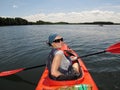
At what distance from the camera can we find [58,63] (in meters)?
4.04

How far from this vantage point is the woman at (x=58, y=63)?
4.04 meters

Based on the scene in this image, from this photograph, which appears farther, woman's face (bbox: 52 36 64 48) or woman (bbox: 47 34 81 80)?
woman's face (bbox: 52 36 64 48)

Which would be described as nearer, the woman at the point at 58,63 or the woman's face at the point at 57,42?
the woman at the point at 58,63

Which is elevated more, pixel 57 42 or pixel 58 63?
pixel 57 42

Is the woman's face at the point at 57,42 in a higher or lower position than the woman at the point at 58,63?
higher

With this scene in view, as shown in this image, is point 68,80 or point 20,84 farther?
point 20,84

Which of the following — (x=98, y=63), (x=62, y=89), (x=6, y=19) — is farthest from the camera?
(x=6, y=19)

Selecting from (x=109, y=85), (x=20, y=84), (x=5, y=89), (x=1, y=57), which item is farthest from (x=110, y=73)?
(x=1, y=57)

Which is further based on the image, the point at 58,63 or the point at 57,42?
the point at 57,42

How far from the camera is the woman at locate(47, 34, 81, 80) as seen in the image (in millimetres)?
4035

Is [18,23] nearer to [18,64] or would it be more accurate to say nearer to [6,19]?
[6,19]

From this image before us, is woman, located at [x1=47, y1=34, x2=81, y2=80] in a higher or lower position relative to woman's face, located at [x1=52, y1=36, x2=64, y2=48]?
lower

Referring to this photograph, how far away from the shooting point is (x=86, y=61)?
388 inches

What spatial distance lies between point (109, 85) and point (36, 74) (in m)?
3.50
